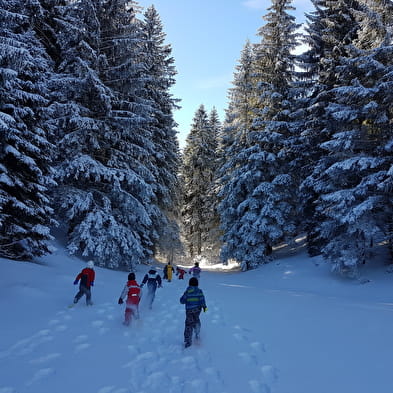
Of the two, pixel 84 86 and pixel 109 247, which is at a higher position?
pixel 84 86

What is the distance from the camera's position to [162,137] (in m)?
22.5

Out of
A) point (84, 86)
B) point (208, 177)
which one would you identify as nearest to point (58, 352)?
point (84, 86)

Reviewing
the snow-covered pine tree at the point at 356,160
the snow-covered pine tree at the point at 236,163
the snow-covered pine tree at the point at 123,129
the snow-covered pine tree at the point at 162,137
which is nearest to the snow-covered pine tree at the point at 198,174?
the snow-covered pine tree at the point at 236,163

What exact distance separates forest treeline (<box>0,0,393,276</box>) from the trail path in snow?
441 centimetres

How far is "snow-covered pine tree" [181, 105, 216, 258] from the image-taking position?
34000 millimetres

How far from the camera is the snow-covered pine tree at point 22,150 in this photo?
28.6 ft

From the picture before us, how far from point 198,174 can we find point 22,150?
25304 millimetres

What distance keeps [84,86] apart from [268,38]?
14.1 metres

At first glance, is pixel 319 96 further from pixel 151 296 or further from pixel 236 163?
pixel 151 296

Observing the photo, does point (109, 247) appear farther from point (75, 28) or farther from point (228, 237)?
point (75, 28)

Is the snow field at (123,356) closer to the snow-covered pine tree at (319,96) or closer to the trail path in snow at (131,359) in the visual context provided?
the trail path in snow at (131,359)

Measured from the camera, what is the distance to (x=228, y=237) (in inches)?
825

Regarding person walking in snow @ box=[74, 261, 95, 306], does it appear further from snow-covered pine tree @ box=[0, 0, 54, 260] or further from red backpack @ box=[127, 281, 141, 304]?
snow-covered pine tree @ box=[0, 0, 54, 260]

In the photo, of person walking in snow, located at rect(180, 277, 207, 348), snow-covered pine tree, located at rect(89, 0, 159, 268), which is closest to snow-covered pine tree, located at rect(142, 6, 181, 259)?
snow-covered pine tree, located at rect(89, 0, 159, 268)
